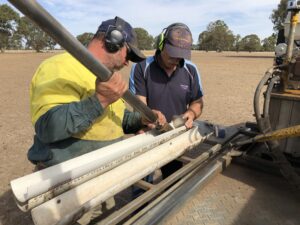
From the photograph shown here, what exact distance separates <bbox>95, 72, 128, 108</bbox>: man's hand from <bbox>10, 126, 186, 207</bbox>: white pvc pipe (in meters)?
0.41

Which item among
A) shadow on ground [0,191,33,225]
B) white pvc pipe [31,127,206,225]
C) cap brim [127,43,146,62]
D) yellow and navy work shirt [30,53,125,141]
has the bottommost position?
shadow on ground [0,191,33,225]

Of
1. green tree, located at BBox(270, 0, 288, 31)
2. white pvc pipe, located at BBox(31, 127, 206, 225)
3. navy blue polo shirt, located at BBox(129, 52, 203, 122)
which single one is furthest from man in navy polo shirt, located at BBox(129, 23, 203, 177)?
green tree, located at BBox(270, 0, 288, 31)

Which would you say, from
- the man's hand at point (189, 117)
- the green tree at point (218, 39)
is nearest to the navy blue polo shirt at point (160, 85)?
the man's hand at point (189, 117)

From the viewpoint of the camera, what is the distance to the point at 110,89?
163 cm

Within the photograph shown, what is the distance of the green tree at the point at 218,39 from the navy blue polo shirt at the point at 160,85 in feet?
266

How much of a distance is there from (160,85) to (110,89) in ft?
4.71

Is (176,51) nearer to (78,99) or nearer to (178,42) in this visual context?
(178,42)

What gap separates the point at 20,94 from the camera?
10.3 metres

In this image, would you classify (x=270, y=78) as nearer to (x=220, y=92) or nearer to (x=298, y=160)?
(x=298, y=160)

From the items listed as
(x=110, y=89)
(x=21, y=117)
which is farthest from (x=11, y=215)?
(x=21, y=117)

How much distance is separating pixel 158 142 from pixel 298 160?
4.58 ft

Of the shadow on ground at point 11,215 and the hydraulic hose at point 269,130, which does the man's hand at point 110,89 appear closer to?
the hydraulic hose at point 269,130

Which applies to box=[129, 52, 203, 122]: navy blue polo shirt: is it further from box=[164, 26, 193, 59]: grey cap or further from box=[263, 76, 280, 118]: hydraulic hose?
box=[263, 76, 280, 118]: hydraulic hose

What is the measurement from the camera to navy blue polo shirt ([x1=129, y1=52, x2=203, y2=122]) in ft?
9.90
